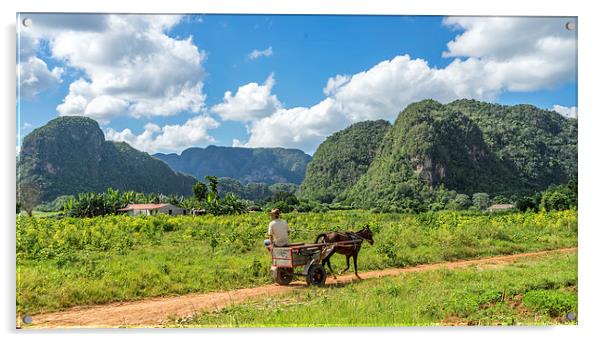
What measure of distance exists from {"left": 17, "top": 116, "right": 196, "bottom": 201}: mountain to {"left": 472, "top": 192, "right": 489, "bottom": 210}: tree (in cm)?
1119

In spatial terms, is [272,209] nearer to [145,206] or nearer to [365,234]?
[365,234]

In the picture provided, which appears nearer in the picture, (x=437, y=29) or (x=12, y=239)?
(x=12, y=239)

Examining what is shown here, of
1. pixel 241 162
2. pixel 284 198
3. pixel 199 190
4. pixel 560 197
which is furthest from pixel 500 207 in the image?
pixel 199 190

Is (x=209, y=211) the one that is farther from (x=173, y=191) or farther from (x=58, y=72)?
(x=58, y=72)

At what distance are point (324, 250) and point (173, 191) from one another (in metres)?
7.06

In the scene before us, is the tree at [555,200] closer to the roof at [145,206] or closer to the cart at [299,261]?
the cart at [299,261]

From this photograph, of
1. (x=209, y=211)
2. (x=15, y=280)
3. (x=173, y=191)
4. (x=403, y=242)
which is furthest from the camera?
(x=209, y=211)

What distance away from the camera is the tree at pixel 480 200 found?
58.8ft

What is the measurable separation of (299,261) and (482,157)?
74.4 feet

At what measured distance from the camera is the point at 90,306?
6148mm

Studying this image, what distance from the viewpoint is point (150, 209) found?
16500 millimetres
